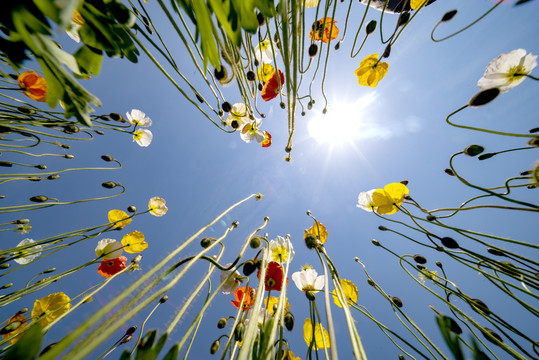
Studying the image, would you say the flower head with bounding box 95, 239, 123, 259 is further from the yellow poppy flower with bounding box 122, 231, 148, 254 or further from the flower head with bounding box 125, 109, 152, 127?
the flower head with bounding box 125, 109, 152, 127

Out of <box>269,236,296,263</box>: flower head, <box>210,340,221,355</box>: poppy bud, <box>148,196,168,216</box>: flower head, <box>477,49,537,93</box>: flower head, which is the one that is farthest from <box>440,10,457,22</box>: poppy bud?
<box>148,196,168,216</box>: flower head

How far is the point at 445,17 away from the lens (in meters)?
0.75

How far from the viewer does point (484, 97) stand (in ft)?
2.15

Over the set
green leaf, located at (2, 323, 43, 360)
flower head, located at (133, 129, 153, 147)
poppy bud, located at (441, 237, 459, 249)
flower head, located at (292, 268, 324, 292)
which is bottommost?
green leaf, located at (2, 323, 43, 360)

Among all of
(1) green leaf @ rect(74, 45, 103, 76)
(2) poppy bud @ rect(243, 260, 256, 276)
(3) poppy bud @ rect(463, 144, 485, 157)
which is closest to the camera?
(1) green leaf @ rect(74, 45, 103, 76)

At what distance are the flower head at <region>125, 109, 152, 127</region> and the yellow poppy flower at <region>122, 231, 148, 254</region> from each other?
0.77 meters

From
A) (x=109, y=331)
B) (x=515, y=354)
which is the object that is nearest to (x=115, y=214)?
(x=109, y=331)

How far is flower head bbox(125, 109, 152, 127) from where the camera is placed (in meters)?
1.36

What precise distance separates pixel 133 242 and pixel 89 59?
3.37ft

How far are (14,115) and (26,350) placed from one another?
106 centimetres

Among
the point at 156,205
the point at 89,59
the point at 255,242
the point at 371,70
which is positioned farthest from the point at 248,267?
the point at 371,70

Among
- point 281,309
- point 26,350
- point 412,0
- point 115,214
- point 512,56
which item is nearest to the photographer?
point 26,350

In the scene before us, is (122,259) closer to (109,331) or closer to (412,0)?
(109,331)

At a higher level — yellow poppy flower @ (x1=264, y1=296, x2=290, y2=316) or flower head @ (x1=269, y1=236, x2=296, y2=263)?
flower head @ (x1=269, y1=236, x2=296, y2=263)
